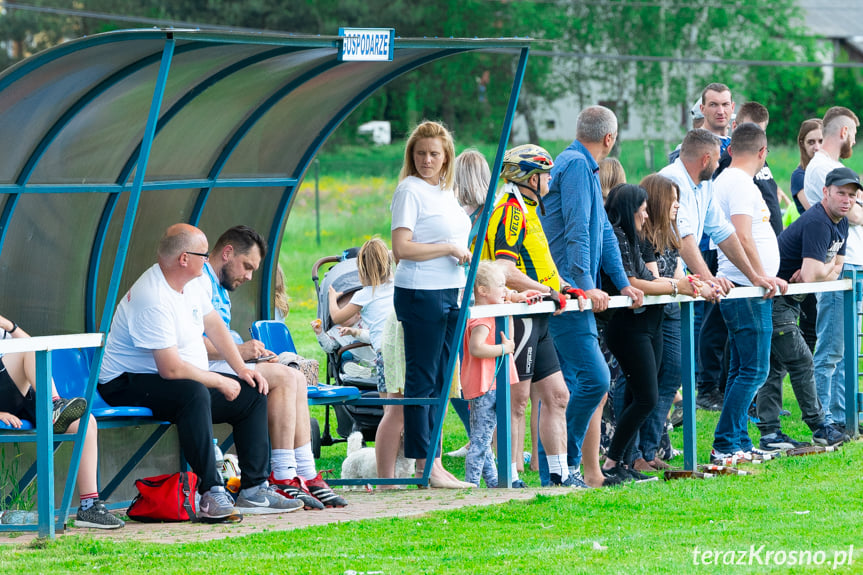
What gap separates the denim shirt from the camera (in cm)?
761

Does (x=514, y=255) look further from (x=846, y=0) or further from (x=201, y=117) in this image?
(x=846, y=0)

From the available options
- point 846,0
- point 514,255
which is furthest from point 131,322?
point 846,0

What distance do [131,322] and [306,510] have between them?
134 cm

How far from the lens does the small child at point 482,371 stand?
7.62 m

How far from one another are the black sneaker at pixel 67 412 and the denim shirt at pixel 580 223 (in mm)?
2910

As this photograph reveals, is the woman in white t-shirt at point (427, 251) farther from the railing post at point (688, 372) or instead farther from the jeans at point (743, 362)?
the jeans at point (743, 362)

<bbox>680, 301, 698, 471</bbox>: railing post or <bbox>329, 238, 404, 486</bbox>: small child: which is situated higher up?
<bbox>329, 238, 404, 486</bbox>: small child

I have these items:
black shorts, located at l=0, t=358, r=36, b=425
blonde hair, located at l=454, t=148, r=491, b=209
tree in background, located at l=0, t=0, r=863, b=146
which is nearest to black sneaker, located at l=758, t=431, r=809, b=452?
blonde hair, located at l=454, t=148, r=491, b=209

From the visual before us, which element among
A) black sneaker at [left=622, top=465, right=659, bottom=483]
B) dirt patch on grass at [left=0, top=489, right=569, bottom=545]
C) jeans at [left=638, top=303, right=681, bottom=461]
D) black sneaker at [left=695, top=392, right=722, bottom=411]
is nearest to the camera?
dirt patch on grass at [left=0, top=489, right=569, bottom=545]

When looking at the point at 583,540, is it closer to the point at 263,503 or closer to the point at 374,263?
the point at 263,503

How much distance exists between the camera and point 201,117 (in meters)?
7.82

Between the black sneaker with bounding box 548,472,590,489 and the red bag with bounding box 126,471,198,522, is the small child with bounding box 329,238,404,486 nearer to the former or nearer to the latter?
the black sneaker with bounding box 548,472,590,489

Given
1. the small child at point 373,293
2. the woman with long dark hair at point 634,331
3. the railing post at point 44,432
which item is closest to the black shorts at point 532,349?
the woman with long dark hair at point 634,331

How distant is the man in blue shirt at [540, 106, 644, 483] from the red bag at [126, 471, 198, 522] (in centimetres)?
217
